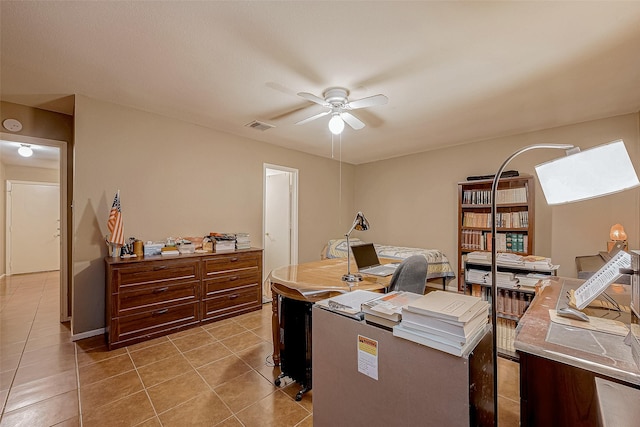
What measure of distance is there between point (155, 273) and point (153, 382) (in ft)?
3.62

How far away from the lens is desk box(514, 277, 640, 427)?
3.01 ft

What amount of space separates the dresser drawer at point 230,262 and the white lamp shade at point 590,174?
10.5 ft

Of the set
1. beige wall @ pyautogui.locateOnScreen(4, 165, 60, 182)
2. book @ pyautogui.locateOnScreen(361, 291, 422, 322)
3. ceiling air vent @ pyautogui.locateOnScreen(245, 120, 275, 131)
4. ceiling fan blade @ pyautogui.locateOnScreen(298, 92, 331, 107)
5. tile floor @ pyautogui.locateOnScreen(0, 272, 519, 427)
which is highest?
ceiling air vent @ pyautogui.locateOnScreen(245, 120, 275, 131)

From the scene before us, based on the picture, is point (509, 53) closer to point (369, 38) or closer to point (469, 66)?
point (469, 66)

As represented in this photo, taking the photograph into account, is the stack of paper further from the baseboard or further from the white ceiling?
the baseboard

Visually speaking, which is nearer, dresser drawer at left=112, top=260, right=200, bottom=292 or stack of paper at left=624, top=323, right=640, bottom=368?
stack of paper at left=624, top=323, right=640, bottom=368

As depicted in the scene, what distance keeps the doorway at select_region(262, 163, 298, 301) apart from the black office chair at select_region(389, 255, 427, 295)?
2839 millimetres

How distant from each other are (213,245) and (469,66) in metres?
3.34

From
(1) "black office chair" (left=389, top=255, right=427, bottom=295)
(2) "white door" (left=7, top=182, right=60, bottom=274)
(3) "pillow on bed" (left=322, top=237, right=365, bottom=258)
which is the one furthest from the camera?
(2) "white door" (left=7, top=182, right=60, bottom=274)

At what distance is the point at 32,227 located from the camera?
587 centimetres

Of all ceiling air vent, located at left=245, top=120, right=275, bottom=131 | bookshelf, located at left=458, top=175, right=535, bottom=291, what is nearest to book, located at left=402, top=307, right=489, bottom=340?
ceiling air vent, located at left=245, top=120, right=275, bottom=131

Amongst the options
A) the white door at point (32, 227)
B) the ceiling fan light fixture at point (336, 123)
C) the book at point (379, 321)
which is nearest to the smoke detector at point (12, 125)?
the ceiling fan light fixture at point (336, 123)

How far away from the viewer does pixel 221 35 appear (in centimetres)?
184

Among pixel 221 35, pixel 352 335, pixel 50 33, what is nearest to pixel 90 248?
pixel 50 33
